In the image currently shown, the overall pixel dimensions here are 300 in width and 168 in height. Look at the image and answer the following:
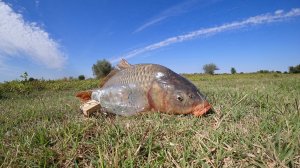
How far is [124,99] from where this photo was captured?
11.7 ft

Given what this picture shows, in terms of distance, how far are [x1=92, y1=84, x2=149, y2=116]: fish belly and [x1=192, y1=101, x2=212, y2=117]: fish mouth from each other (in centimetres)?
64

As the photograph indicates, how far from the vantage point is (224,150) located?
168 centimetres

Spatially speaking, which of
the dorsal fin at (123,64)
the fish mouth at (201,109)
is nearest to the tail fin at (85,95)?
the dorsal fin at (123,64)

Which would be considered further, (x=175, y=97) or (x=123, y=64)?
(x=123, y=64)

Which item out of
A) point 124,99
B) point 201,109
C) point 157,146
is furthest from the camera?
point 124,99

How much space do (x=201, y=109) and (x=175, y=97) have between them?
384 millimetres

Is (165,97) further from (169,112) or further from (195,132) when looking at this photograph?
(195,132)

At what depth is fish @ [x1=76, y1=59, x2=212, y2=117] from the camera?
3234 mm

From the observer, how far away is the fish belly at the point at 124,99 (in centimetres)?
346

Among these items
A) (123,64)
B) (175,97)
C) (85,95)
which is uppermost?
(123,64)

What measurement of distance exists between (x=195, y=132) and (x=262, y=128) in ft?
1.61

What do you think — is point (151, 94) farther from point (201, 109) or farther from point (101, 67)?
point (101, 67)

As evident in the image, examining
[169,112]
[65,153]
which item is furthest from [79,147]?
[169,112]

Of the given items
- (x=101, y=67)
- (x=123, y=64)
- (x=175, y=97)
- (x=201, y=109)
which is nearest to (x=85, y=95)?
(x=123, y=64)
